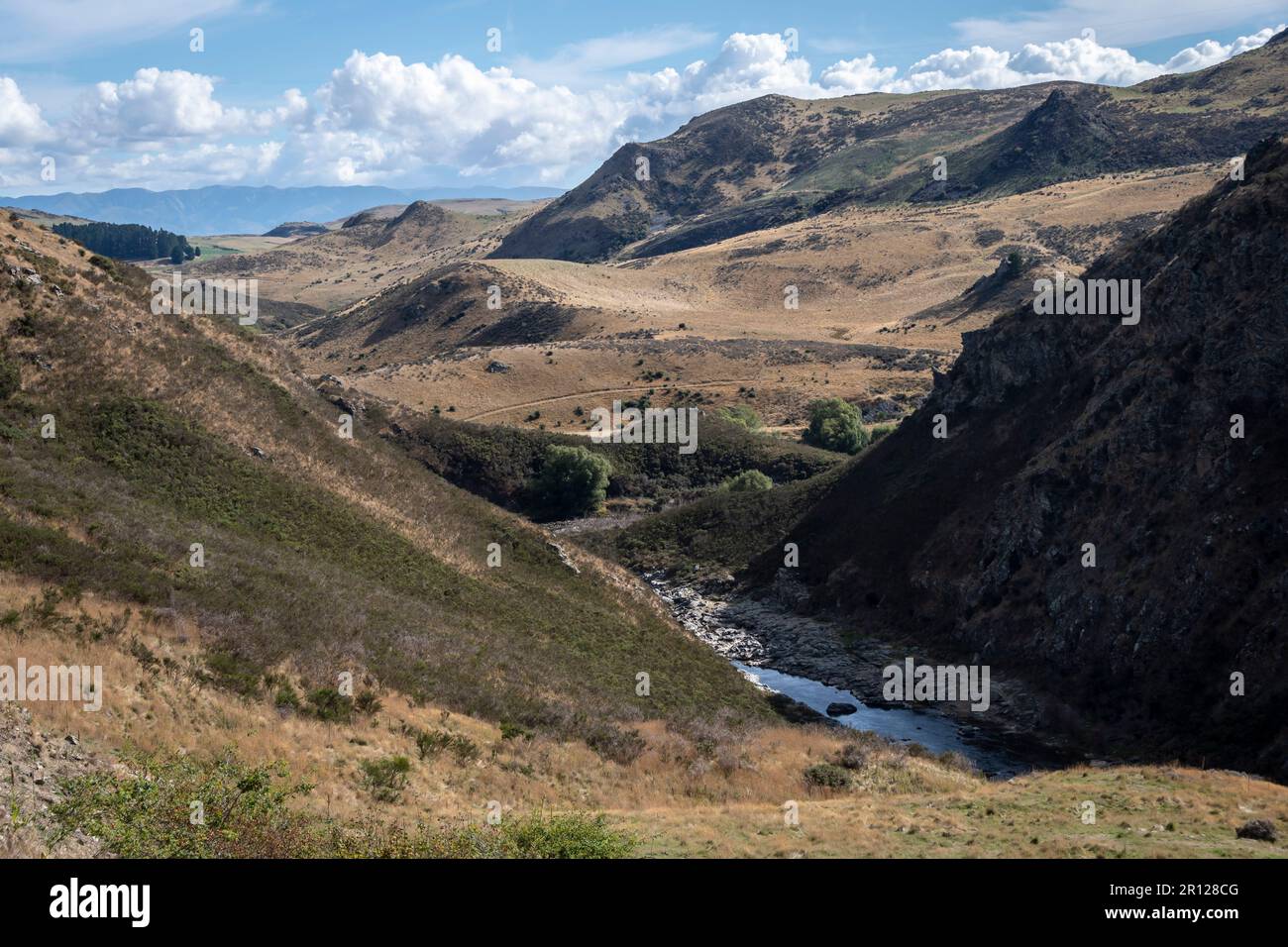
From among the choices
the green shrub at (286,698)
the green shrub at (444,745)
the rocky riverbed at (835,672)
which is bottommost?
the rocky riverbed at (835,672)

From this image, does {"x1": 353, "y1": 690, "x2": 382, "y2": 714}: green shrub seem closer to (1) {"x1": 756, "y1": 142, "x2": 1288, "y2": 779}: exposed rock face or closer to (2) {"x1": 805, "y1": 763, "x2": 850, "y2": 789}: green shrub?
(2) {"x1": 805, "y1": 763, "x2": 850, "y2": 789}: green shrub

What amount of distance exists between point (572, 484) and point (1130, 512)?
60726 mm

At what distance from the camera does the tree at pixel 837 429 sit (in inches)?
4747

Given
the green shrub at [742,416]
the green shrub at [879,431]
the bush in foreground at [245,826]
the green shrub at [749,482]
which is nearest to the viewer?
the bush in foreground at [245,826]

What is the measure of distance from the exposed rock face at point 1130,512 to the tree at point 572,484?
29.7 metres

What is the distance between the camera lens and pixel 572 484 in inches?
4151

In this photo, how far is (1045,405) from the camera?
71.5m

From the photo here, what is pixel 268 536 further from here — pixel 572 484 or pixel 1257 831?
pixel 572 484

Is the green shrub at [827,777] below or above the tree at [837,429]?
below

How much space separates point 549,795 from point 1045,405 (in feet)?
179

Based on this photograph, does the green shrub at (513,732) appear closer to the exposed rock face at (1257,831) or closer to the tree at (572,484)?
the exposed rock face at (1257,831)

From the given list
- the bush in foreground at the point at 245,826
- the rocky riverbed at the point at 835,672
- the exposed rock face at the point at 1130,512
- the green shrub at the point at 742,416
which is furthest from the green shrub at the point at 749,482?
the bush in foreground at the point at 245,826
